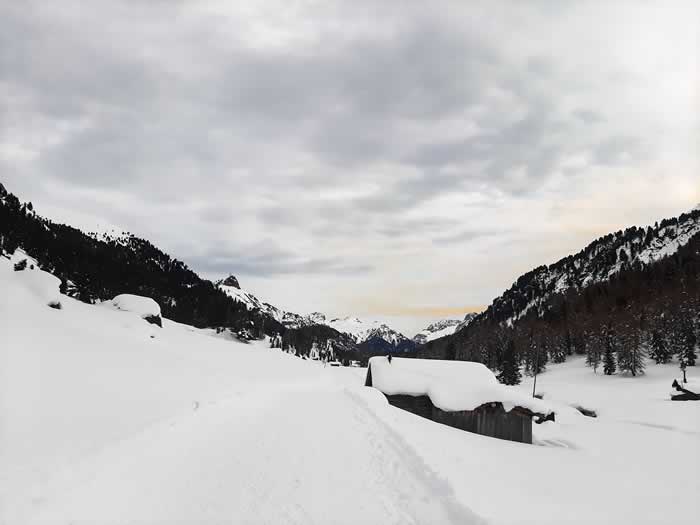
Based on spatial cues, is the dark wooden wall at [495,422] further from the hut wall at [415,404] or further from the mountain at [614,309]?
the mountain at [614,309]

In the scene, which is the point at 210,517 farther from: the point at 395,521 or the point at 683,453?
the point at 683,453

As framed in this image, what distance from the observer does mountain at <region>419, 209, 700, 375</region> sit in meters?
67.8

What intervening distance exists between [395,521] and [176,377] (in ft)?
62.5

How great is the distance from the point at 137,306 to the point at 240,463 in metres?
50.4

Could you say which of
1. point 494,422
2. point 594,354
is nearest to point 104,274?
point 494,422

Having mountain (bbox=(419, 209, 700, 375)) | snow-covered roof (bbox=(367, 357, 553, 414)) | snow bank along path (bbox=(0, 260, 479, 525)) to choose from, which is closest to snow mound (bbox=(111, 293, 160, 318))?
snow bank along path (bbox=(0, 260, 479, 525))

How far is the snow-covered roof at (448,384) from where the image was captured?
857 inches

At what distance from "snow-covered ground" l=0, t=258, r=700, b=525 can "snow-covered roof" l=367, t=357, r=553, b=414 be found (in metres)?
2.81

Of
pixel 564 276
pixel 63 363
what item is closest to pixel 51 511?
pixel 63 363

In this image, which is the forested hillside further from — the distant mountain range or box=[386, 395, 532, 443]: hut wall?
box=[386, 395, 532, 443]: hut wall

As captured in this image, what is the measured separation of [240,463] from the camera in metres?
9.41

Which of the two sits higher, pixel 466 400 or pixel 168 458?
pixel 168 458

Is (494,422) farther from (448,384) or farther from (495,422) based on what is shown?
(448,384)

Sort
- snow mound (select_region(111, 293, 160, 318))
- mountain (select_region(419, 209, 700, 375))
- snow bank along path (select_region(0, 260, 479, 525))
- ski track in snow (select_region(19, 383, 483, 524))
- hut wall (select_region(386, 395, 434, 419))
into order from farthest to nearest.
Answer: mountain (select_region(419, 209, 700, 375)), snow mound (select_region(111, 293, 160, 318)), hut wall (select_region(386, 395, 434, 419)), snow bank along path (select_region(0, 260, 479, 525)), ski track in snow (select_region(19, 383, 483, 524))
